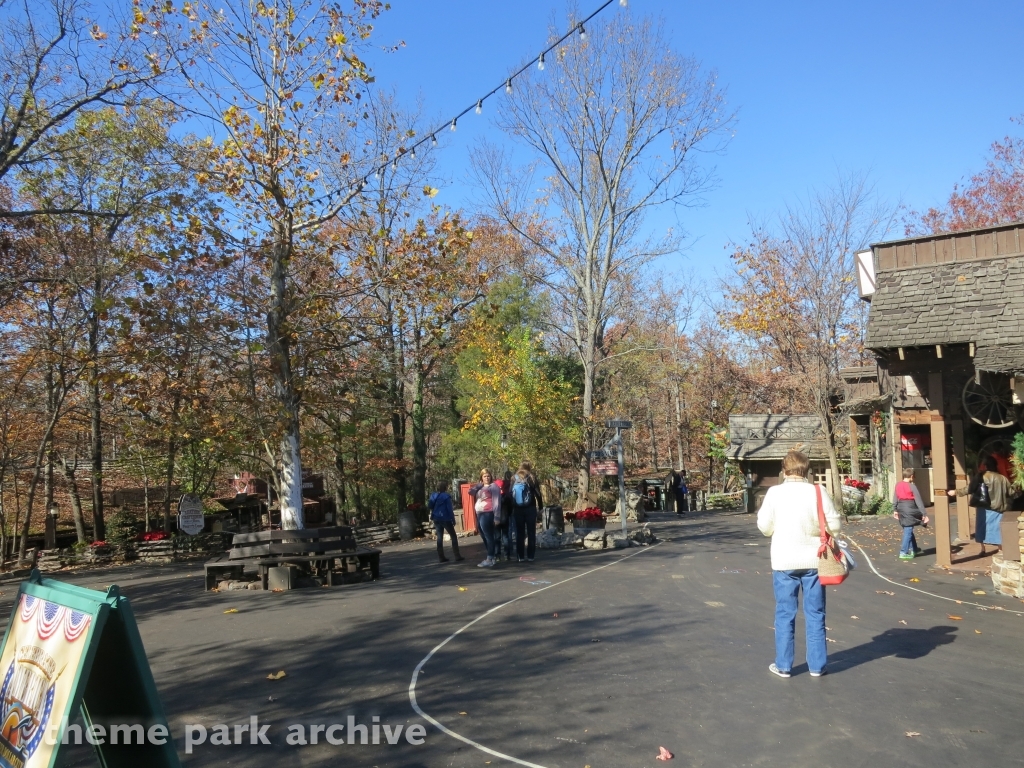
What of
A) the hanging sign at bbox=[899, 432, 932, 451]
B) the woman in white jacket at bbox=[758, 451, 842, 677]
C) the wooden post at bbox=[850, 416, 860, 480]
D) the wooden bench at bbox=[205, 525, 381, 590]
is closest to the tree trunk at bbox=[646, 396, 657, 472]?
the wooden post at bbox=[850, 416, 860, 480]

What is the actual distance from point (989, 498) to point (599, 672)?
944 cm

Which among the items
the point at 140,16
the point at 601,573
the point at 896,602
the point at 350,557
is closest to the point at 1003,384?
the point at 896,602

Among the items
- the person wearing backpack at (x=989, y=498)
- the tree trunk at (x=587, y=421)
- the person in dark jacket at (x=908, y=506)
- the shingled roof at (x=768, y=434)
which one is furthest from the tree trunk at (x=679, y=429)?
the person in dark jacket at (x=908, y=506)

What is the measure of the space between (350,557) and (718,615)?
6.16 metres

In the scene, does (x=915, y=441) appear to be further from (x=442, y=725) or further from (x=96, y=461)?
(x=96, y=461)

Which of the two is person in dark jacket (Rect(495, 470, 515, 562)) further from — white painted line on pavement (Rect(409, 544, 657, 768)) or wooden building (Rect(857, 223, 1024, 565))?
wooden building (Rect(857, 223, 1024, 565))

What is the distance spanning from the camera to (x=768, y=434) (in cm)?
3516

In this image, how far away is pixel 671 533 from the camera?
21.2m

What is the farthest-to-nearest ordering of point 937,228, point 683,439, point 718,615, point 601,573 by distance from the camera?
→ point 683,439 → point 937,228 → point 601,573 → point 718,615

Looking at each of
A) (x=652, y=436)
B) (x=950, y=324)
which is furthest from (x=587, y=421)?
(x=652, y=436)

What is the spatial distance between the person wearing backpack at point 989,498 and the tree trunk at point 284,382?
10.5 metres

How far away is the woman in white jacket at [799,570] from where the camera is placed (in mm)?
6203

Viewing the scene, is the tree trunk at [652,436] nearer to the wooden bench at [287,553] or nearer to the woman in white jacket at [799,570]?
the wooden bench at [287,553]

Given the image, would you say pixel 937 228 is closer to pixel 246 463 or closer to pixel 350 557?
pixel 246 463
